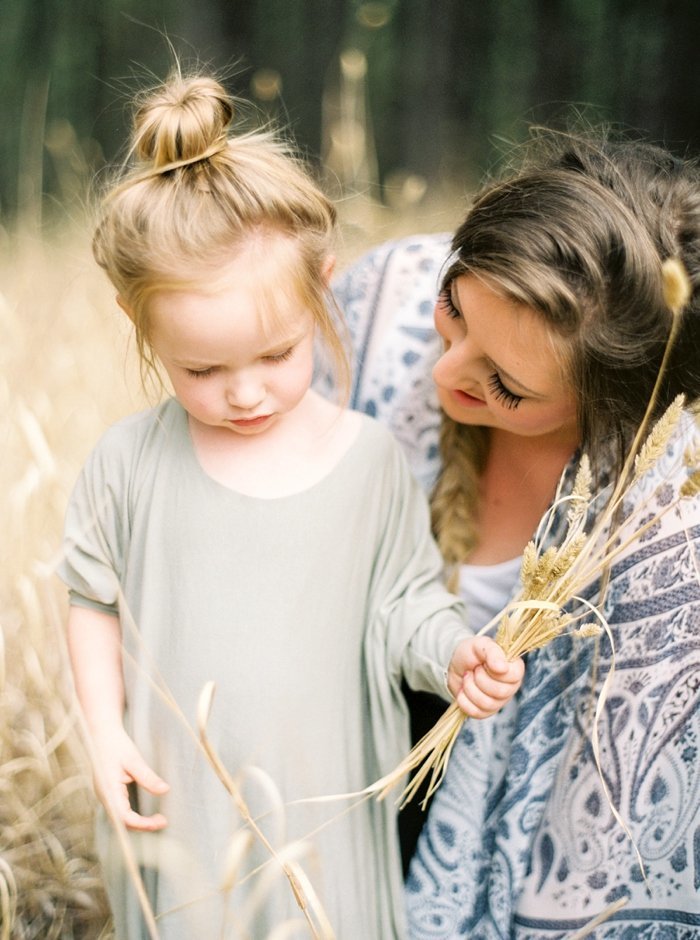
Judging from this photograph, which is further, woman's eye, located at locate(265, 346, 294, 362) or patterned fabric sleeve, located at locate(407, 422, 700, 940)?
patterned fabric sleeve, located at locate(407, 422, 700, 940)

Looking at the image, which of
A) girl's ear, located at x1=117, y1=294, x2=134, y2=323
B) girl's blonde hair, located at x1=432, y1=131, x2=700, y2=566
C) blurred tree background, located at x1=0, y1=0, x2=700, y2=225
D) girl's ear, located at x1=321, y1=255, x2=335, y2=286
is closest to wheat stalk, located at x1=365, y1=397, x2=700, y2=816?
girl's blonde hair, located at x1=432, y1=131, x2=700, y2=566

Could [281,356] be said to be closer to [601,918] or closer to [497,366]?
[497,366]

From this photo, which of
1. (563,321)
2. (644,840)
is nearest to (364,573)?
(563,321)

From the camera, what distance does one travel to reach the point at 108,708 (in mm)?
1136

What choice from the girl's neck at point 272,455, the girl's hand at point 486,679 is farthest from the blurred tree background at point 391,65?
the girl's hand at point 486,679

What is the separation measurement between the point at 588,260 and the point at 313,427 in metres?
0.39

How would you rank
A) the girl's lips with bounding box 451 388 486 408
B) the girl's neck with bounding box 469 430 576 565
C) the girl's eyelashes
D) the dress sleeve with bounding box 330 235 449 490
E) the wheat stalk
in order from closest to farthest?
the wheat stalk, the girl's eyelashes, the girl's lips with bounding box 451 388 486 408, the girl's neck with bounding box 469 430 576 565, the dress sleeve with bounding box 330 235 449 490

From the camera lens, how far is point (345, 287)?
1586mm

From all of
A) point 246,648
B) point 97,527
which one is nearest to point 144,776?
point 246,648

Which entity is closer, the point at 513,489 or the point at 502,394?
the point at 502,394

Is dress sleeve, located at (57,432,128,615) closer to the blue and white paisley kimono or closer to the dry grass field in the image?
the dry grass field

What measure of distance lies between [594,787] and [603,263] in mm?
693

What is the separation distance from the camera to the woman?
3.60 ft

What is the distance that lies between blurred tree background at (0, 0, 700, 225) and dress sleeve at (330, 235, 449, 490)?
2.37 m
